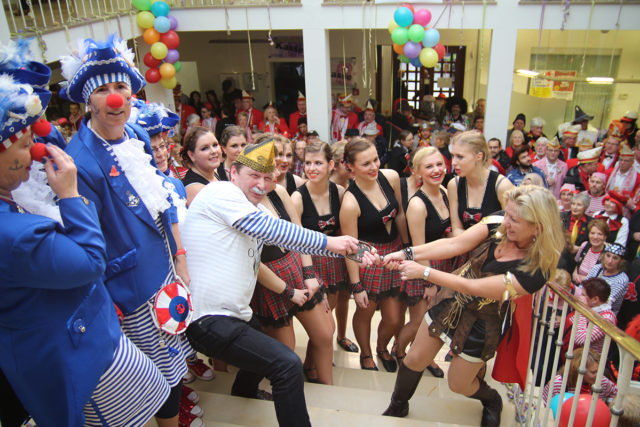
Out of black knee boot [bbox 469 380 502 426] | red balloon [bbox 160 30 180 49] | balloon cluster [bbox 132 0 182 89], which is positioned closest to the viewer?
black knee boot [bbox 469 380 502 426]

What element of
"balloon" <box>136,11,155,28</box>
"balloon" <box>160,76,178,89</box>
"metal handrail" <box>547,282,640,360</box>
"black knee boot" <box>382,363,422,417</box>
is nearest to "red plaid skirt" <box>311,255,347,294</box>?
"black knee boot" <box>382,363,422,417</box>

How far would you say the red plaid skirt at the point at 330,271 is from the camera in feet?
10.2

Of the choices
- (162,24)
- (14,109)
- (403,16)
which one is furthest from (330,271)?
(162,24)

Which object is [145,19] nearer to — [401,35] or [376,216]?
[401,35]

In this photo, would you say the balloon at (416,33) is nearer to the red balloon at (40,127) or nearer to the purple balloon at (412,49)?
the purple balloon at (412,49)

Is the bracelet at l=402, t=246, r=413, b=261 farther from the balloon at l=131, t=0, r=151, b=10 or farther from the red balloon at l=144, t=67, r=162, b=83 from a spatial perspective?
the balloon at l=131, t=0, r=151, b=10

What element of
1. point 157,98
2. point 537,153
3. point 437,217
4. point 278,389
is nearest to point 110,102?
point 278,389

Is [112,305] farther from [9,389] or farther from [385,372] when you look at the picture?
[385,372]

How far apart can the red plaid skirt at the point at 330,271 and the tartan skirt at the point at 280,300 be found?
411mm

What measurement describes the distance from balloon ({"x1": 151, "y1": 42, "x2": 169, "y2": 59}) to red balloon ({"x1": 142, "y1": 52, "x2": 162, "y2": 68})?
108 millimetres

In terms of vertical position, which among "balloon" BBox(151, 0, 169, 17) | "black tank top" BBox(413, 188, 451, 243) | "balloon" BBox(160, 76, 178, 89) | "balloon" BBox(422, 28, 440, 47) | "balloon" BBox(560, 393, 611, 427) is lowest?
"balloon" BBox(560, 393, 611, 427)

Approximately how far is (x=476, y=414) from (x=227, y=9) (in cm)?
699

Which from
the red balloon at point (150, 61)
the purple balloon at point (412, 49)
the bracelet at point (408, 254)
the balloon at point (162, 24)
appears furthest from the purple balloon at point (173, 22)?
the bracelet at point (408, 254)

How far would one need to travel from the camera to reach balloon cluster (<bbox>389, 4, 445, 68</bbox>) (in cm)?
642
